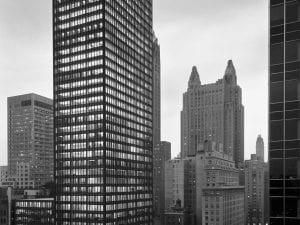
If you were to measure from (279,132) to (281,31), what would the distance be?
696 cm

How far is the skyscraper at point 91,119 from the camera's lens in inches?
6964

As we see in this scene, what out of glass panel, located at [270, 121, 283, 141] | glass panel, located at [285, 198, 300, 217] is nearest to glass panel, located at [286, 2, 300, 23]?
glass panel, located at [270, 121, 283, 141]

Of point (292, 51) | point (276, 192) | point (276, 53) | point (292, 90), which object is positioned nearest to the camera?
point (276, 192)

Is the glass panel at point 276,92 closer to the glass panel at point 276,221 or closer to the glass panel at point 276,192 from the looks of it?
the glass panel at point 276,192

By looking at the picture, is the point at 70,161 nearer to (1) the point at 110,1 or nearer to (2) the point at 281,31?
(1) the point at 110,1

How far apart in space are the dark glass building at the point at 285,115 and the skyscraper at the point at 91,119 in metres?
146

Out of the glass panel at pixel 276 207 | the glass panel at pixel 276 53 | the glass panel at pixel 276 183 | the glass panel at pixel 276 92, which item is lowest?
the glass panel at pixel 276 207

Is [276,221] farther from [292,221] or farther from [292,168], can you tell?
[292,168]

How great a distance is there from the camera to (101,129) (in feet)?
586

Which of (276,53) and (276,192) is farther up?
(276,53)

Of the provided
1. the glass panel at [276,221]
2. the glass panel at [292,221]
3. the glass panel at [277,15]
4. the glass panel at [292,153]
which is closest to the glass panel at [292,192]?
the glass panel at [292,221]

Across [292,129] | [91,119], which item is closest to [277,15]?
[292,129]

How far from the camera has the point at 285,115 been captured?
30781 millimetres

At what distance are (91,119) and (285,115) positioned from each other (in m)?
154
